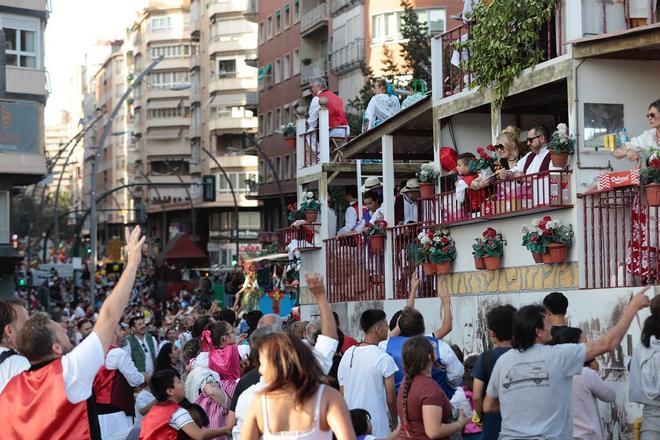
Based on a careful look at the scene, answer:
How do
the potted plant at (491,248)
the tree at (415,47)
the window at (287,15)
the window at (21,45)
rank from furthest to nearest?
the window at (287,15), the window at (21,45), the tree at (415,47), the potted plant at (491,248)

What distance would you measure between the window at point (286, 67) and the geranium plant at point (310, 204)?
171 feet

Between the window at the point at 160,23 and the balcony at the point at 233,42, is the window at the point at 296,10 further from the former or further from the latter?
the window at the point at 160,23

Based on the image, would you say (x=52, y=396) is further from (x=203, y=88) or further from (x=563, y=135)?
(x=203, y=88)

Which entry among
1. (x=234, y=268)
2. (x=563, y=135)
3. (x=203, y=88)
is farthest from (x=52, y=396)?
(x=203, y=88)

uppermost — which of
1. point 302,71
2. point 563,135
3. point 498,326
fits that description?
point 302,71

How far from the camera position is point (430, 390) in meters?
10.1

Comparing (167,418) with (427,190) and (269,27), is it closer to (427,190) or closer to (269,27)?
(427,190)

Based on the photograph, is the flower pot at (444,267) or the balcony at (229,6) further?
the balcony at (229,6)

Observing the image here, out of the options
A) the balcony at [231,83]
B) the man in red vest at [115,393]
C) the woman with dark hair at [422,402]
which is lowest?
the man in red vest at [115,393]

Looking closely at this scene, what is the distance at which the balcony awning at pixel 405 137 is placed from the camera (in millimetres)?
23453

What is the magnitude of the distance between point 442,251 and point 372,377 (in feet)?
29.9

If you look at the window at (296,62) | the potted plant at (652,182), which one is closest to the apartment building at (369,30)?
the window at (296,62)

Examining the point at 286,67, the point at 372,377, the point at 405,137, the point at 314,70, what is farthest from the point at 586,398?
the point at 286,67

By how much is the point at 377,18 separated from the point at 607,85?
47010 millimetres
